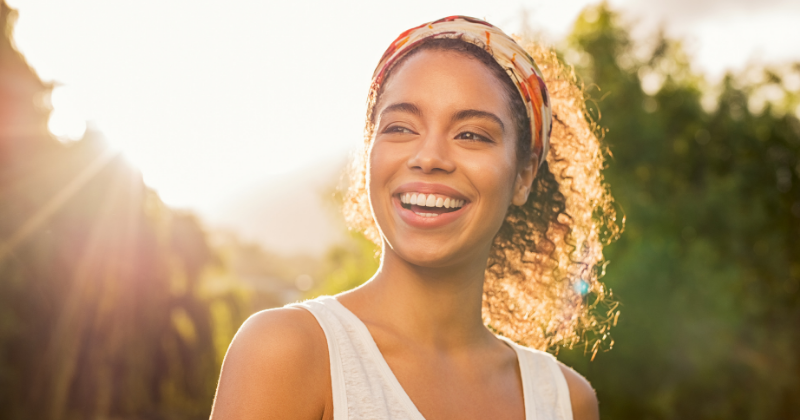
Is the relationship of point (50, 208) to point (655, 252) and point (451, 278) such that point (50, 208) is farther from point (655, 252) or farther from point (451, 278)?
point (655, 252)

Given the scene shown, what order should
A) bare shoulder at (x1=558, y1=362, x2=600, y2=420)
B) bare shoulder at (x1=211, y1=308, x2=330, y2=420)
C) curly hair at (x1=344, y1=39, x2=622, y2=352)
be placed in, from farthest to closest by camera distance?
curly hair at (x1=344, y1=39, x2=622, y2=352) < bare shoulder at (x1=558, y1=362, x2=600, y2=420) < bare shoulder at (x1=211, y1=308, x2=330, y2=420)

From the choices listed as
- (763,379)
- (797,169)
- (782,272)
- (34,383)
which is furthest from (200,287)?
(797,169)

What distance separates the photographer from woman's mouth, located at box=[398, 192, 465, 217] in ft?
6.26

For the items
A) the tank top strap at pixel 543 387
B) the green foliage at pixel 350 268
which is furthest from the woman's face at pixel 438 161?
the green foliage at pixel 350 268

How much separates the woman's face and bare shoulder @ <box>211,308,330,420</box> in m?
0.40

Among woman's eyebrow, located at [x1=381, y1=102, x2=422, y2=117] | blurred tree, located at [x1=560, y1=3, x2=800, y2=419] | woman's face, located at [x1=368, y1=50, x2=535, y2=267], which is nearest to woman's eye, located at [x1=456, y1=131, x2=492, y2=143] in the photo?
woman's face, located at [x1=368, y1=50, x2=535, y2=267]

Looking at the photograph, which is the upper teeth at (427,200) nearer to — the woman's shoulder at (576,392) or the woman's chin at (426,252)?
the woman's chin at (426,252)

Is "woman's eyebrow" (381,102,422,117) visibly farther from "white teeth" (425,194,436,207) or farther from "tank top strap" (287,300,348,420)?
"tank top strap" (287,300,348,420)

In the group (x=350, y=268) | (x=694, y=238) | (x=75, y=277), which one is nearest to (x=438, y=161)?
(x=75, y=277)

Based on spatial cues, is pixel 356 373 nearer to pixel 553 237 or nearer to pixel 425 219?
pixel 425 219

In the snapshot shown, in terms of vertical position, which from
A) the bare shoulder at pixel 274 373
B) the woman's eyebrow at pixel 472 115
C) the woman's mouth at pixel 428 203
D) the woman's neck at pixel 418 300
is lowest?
the bare shoulder at pixel 274 373

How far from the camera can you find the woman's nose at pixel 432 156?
189 cm

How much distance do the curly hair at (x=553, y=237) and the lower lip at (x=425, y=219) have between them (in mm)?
729

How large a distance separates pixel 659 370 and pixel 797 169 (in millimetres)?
11382
